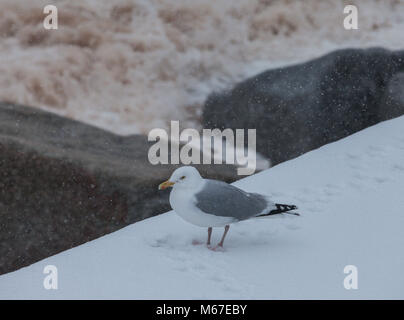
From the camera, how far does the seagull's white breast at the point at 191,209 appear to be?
2.99 meters

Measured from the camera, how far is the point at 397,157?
4.25m

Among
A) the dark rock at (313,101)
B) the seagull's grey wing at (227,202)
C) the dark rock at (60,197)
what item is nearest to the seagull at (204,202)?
the seagull's grey wing at (227,202)

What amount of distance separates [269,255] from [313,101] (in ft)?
5.29

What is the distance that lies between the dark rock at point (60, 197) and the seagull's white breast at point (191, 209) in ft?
2.25

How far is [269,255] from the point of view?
314 cm

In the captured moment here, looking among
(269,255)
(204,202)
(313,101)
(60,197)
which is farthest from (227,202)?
(313,101)

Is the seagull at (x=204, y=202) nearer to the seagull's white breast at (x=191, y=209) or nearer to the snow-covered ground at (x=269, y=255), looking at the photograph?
the seagull's white breast at (x=191, y=209)

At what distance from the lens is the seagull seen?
9.84 ft

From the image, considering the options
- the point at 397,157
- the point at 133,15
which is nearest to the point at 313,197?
the point at 397,157

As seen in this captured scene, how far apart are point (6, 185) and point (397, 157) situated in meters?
2.33

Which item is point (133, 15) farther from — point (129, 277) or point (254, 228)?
point (129, 277)

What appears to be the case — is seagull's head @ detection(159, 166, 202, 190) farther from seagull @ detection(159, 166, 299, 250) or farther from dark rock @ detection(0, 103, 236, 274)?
dark rock @ detection(0, 103, 236, 274)

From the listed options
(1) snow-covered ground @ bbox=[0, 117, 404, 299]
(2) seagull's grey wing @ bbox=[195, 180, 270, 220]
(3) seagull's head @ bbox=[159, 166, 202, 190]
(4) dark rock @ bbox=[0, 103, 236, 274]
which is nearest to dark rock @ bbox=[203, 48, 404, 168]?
(1) snow-covered ground @ bbox=[0, 117, 404, 299]

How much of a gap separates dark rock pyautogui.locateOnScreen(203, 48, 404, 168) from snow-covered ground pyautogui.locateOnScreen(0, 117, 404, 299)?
441mm
